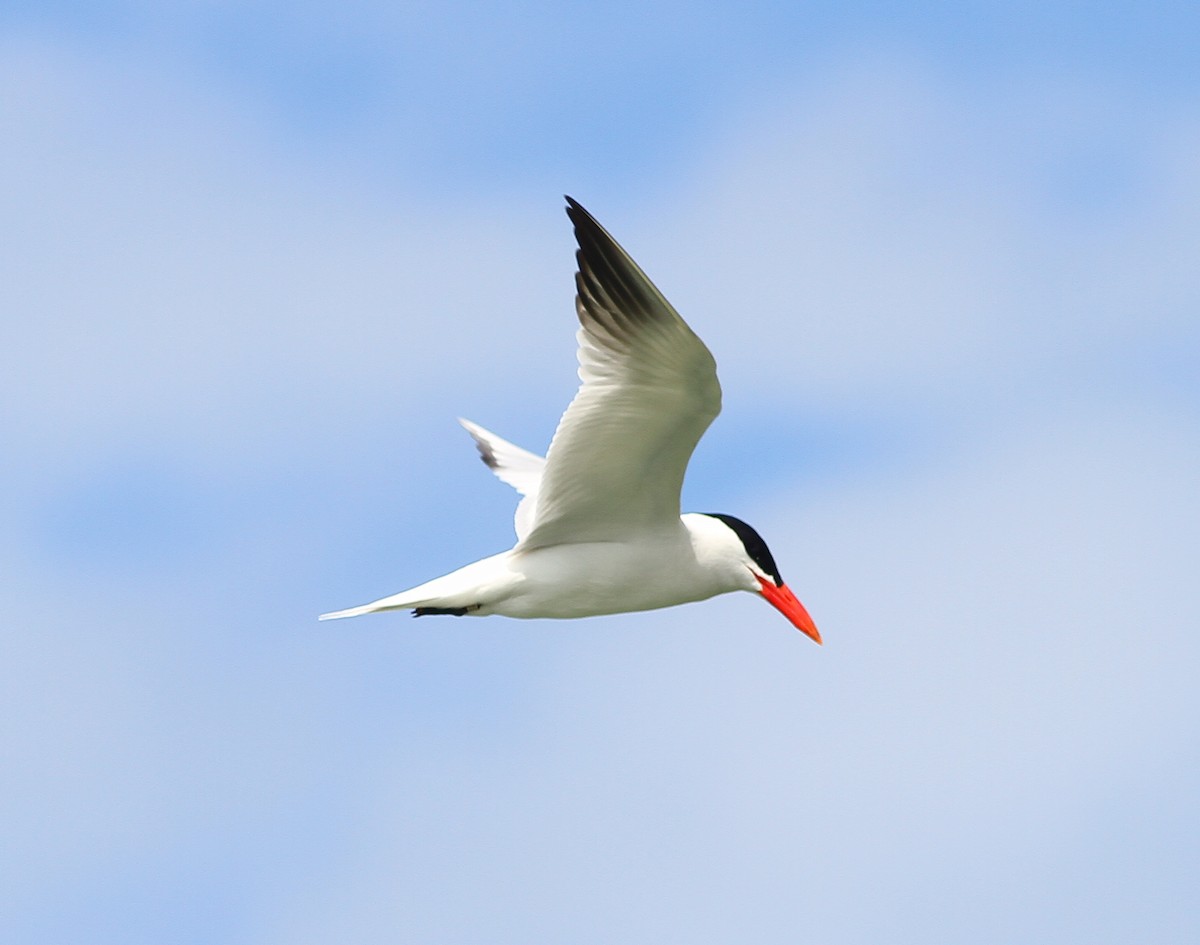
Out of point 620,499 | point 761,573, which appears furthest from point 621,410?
point 761,573

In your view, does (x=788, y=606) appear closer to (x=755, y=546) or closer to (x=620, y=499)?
(x=755, y=546)

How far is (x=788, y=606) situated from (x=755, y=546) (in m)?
0.44

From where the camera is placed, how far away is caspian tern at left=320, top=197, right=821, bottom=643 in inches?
376

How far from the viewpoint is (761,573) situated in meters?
11.1

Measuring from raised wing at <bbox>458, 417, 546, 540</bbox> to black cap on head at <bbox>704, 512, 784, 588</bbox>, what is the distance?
2.34 metres

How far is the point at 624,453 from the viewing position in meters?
10.2

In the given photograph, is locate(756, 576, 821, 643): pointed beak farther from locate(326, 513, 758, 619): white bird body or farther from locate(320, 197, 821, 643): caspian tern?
locate(326, 513, 758, 619): white bird body

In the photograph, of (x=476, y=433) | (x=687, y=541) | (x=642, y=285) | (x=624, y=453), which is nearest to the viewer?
(x=642, y=285)

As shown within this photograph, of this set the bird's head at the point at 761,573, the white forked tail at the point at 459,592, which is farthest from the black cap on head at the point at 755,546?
the white forked tail at the point at 459,592

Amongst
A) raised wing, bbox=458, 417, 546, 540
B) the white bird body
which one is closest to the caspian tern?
the white bird body

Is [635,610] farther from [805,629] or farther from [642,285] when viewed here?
[642,285]

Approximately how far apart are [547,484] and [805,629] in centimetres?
187

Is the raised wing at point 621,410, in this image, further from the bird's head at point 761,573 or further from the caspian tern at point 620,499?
the bird's head at point 761,573

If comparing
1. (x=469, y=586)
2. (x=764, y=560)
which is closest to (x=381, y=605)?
(x=469, y=586)
